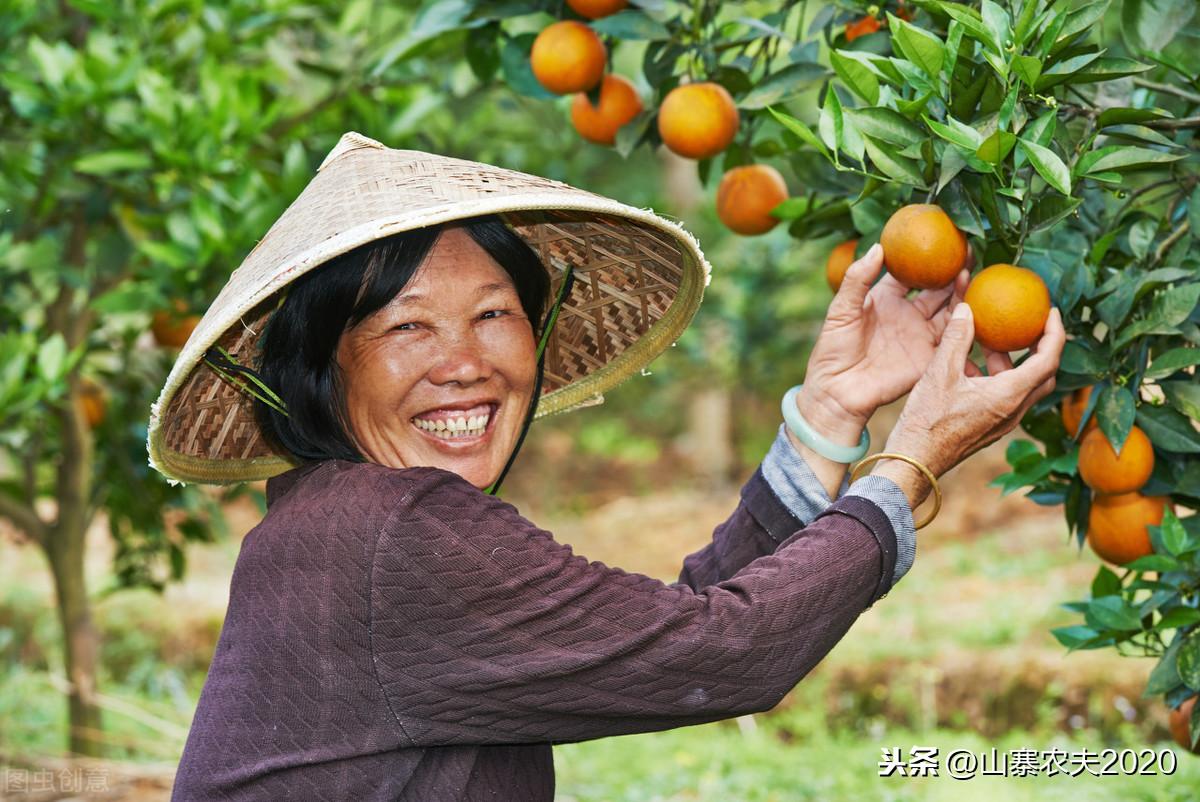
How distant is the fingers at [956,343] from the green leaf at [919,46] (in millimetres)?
258

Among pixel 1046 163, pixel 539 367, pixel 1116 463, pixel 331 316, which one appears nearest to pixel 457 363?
pixel 331 316

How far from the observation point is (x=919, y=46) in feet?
4.41

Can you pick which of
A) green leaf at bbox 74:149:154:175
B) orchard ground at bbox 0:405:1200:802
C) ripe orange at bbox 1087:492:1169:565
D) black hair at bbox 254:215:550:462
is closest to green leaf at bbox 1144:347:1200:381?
ripe orange at bbox 1087:492:1169:565

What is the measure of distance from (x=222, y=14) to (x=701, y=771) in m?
2.40

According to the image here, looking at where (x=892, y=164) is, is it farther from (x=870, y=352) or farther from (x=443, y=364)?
(x=443, y=364)

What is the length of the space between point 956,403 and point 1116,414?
0.23m

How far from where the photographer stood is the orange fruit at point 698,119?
1815 millimetres

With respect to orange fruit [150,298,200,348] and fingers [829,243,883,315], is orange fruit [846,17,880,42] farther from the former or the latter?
orange fruit [150,298,200,348]

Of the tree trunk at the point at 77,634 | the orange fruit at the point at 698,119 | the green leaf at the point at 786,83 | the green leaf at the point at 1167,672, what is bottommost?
Answer: the tree trunk at the point at 77,634

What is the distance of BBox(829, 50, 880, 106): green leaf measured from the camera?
4.62ft

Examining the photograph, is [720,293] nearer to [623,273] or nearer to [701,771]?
[701,771]

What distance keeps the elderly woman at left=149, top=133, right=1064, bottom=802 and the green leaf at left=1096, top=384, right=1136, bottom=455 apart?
12 centimetres

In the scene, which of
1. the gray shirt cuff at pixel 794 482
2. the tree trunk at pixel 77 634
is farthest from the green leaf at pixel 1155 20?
the tree trunk at pixel 77 634

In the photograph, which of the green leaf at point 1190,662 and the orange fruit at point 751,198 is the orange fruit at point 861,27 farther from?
the green leaf at point 1190,662
